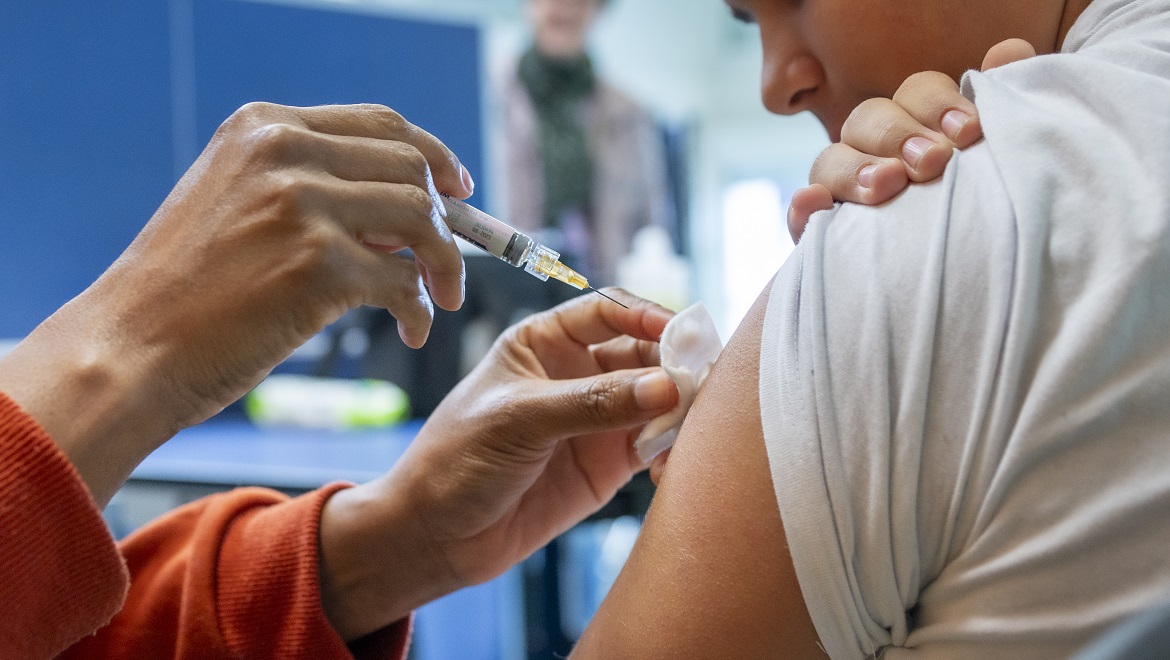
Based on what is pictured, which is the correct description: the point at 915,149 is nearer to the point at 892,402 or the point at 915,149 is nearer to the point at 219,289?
the point at 892,402

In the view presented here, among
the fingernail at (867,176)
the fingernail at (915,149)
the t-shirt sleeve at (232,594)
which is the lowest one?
the t-shirt sleeve at (232,594)

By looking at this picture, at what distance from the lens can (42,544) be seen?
648 millimetres

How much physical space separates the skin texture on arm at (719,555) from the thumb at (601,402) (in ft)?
0.39

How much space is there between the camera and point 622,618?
2.16 feet

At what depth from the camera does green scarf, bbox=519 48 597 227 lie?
14.1 feet

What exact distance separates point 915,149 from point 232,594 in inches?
29.7

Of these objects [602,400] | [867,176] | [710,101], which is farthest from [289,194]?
[710,101]

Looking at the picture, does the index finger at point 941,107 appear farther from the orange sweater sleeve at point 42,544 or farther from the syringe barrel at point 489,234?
the orange sweater sleeve at point 42,544

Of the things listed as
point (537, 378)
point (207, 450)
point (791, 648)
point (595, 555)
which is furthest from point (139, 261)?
point (595, 555)

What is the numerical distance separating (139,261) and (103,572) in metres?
0.24

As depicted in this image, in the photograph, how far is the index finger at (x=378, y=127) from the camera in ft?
2.52

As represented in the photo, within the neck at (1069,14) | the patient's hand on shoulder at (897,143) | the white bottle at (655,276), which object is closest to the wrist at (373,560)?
the patient's hand on shoulder at (897,143)

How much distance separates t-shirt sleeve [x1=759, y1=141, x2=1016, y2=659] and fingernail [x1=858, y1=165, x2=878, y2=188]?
5 cm

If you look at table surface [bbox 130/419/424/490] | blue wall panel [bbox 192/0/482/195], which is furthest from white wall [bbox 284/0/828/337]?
table surface [bbox 130/419/424/490]
